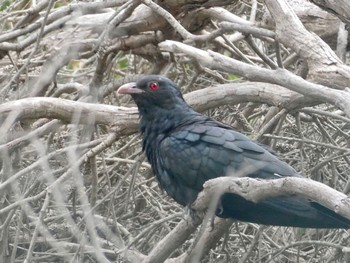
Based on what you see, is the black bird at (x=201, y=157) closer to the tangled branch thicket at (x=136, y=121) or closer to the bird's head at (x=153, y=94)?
the bird's head at (x=153, y=94)

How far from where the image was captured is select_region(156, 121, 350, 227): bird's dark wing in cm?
464

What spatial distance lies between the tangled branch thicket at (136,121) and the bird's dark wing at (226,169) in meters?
0.22

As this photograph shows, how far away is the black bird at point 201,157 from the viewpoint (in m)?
4.64

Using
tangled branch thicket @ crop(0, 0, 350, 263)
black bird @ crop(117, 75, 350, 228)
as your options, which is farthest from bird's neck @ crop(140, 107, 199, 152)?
tangled branch thicket @ crop(0, 0, 350, 263)

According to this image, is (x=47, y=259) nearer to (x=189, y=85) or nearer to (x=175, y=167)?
(x=175, y=167)

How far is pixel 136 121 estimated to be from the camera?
5418 mm

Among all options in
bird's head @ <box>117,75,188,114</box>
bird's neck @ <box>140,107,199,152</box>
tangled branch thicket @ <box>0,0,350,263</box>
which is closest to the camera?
tangled branch thicket @ <box>0,0,350,263</box>

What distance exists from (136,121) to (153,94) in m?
0.19

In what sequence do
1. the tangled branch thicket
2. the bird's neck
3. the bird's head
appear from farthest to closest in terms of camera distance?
the bird's head
the bird's neck
the tangled branch thicket

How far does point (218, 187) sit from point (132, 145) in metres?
2.52

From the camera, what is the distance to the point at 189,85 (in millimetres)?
6230

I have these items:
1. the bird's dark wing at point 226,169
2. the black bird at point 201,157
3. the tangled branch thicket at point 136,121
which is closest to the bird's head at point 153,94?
the black bird at point 201,157

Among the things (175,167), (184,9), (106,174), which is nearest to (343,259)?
(175,167)

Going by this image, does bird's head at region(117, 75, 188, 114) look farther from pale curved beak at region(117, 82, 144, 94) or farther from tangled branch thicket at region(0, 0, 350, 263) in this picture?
tangled branch thicket at region(0, 0, 350, 263)
